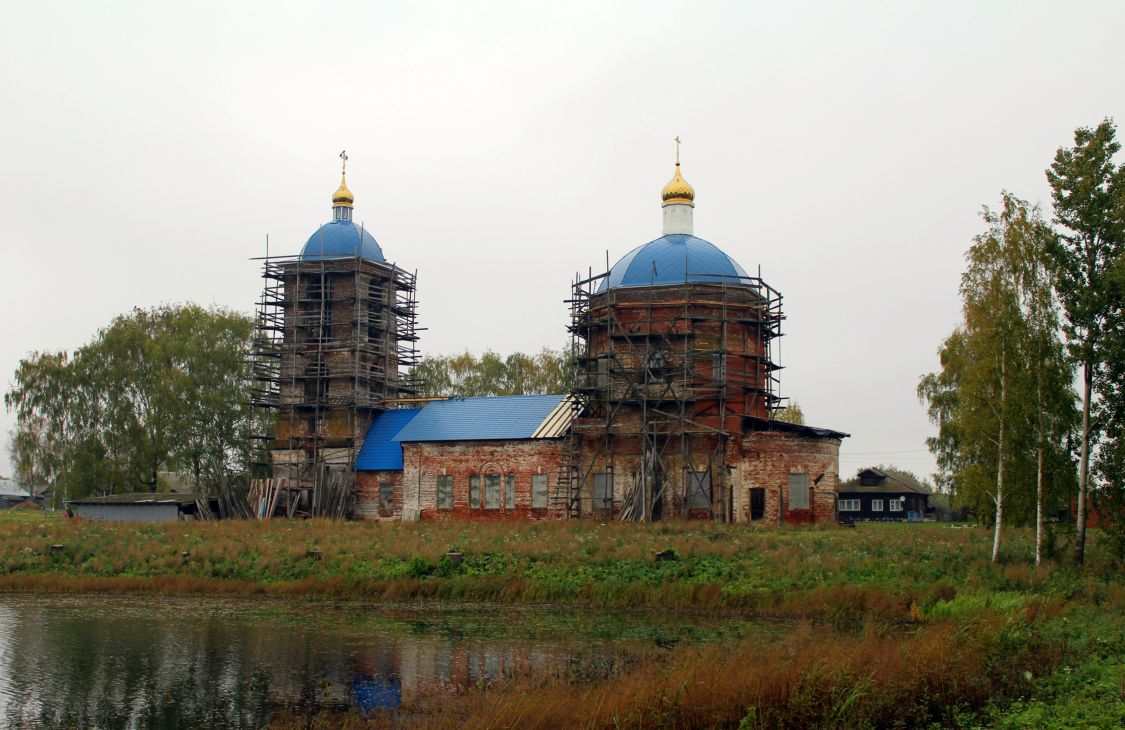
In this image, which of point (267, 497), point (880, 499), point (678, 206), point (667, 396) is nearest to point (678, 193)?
point (678, 206)

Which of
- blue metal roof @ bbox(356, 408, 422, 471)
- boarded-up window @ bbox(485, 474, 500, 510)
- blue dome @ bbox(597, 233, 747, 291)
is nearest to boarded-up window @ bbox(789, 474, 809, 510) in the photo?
blue dome @ bbox(597, 233, 747, 291)

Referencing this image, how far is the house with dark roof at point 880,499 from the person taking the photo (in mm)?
64750

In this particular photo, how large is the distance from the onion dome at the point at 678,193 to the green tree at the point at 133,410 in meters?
22.5

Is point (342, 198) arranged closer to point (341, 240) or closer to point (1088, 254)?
point (341, 240)

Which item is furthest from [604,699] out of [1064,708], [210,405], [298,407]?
[210,405]

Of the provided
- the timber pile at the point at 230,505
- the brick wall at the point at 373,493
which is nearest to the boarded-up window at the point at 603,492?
the brick wall at the point at 373,493

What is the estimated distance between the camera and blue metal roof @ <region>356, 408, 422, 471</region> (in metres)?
43.7

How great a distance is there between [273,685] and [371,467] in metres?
28.4

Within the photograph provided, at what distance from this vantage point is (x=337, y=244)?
4716cm

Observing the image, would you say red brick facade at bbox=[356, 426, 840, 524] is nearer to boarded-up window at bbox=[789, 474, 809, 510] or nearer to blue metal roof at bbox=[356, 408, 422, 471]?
boarded-up window at bbox=[789, 474, 809, 510]

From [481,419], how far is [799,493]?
12.5 metres

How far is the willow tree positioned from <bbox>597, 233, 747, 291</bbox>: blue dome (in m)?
14.2

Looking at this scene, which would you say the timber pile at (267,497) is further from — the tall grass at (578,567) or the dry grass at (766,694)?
the dry grass at (766,694)

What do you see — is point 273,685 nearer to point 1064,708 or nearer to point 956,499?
point 1064,708
